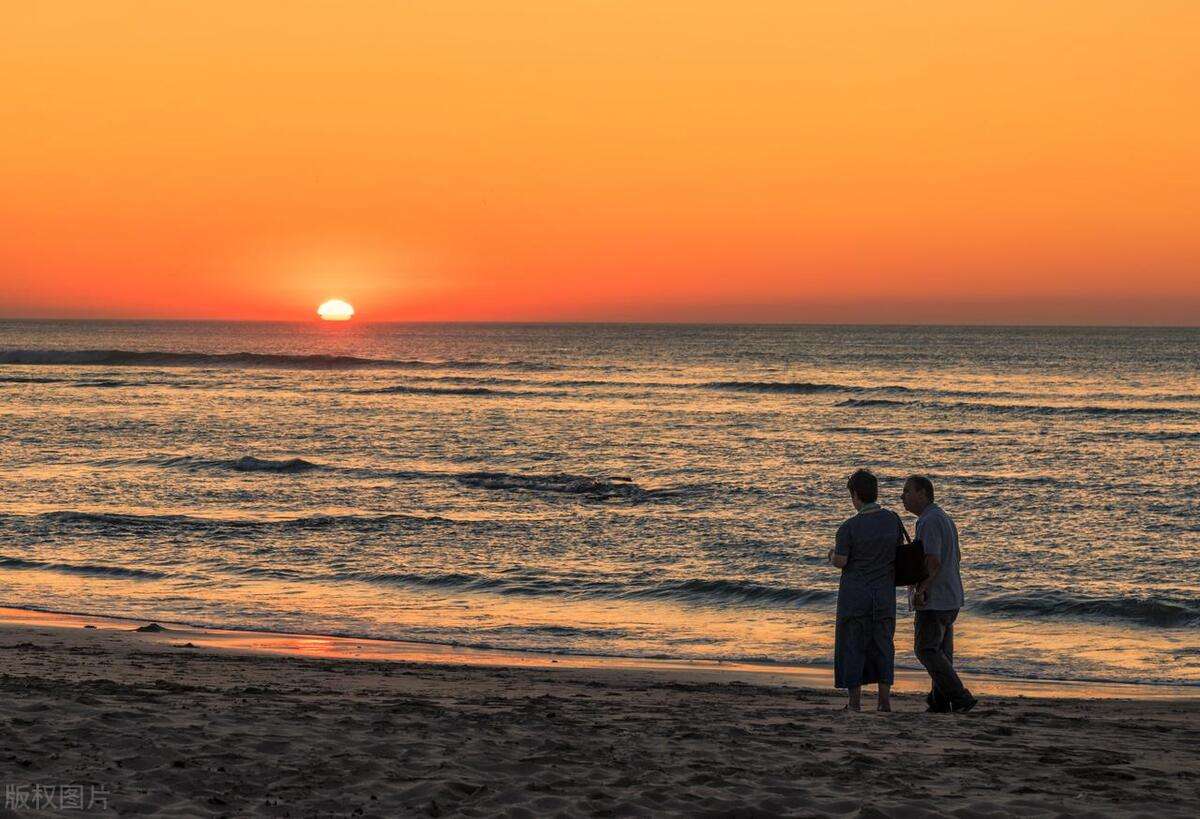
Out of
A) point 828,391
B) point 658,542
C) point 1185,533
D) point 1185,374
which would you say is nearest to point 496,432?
point 658,542

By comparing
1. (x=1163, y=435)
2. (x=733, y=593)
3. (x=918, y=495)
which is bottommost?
(x=733, y=593)

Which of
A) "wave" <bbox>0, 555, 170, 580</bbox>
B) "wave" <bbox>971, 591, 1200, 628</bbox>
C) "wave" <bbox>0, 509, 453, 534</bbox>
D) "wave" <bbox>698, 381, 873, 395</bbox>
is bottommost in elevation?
"wave" <bbox>0, 555, 170, 580</bbox>

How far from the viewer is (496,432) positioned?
140 feet

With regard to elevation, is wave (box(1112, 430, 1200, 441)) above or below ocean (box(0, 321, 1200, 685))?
above

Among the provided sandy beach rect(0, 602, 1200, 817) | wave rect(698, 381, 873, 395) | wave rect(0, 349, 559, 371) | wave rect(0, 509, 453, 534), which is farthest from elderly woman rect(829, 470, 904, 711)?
wave rect(0, 349, 559, 371)

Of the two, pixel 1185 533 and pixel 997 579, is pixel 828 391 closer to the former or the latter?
pixel 1185 533

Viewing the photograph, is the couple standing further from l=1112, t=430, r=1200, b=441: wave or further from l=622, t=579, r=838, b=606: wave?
l=1112, t=430, r=1200, b=441: wave

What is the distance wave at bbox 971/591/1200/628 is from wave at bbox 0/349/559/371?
81.3 meters

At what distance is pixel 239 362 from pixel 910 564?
3984 inches

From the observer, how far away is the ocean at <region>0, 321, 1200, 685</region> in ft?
48.1

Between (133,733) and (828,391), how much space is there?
64543 mm

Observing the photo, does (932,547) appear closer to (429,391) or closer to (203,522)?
(203,522)

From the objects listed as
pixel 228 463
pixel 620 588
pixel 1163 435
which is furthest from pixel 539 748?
pixel 1163 435

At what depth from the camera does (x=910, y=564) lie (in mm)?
8625
